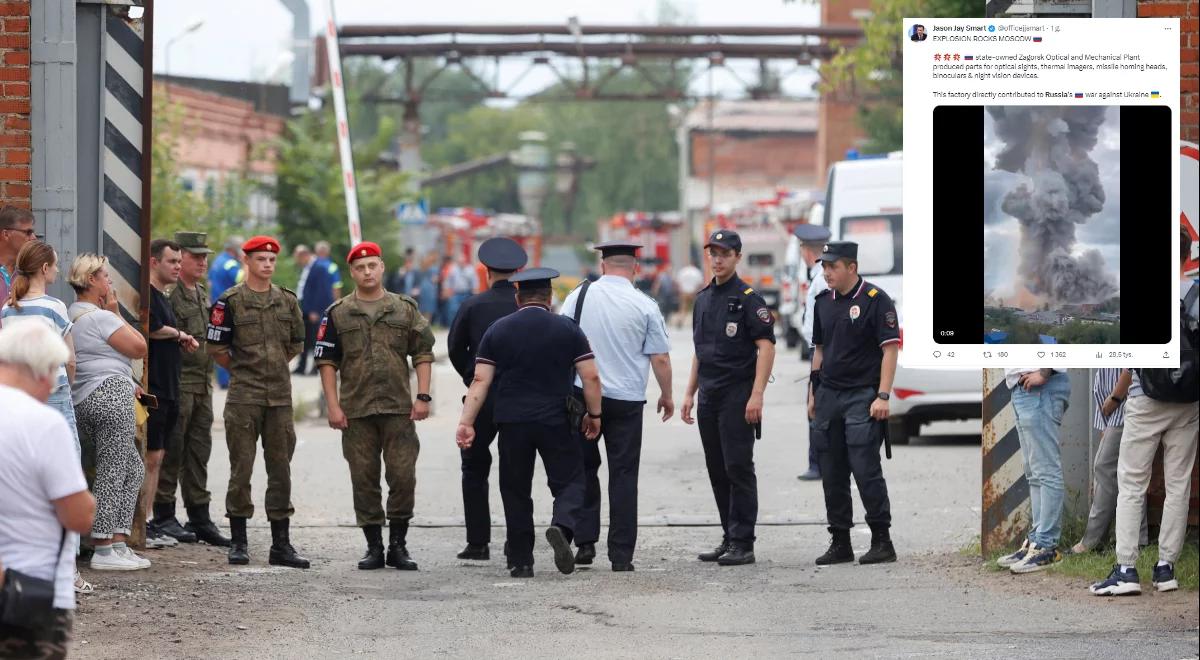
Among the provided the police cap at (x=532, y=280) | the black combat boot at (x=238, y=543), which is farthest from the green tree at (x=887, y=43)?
the black combat boot at (x=238, y=543)

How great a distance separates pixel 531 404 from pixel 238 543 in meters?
1.98

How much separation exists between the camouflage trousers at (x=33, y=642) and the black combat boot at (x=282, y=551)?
551 centimetres

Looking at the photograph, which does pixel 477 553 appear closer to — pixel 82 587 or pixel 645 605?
pixel 645 605

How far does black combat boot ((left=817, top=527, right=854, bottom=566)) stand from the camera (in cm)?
1139

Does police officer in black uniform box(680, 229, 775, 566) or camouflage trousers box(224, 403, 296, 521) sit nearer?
camouflage trousers box(224, 403, 296, 521)

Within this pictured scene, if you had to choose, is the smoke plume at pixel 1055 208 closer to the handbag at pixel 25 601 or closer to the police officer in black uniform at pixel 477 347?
the handbag at pixel 25 601

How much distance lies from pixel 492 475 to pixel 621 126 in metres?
101

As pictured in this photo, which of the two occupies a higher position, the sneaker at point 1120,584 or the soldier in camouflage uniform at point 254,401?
the soldier in camouflage uniform at point 254,401

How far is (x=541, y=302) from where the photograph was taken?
433 inches

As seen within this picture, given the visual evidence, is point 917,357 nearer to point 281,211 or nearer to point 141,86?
point 141,86

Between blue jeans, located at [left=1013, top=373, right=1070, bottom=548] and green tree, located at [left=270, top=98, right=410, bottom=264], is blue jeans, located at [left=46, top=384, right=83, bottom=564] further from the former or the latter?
green tree, located at [left=270, top=98, right=410, bottom=264]

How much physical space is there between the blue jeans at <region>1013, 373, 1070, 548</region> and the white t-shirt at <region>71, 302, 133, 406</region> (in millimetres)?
4766

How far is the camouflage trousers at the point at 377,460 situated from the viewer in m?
11.3

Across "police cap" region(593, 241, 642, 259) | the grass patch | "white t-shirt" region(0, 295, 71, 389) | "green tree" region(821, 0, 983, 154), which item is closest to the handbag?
"white t-shirt" region(0, 295, 71, 389)
